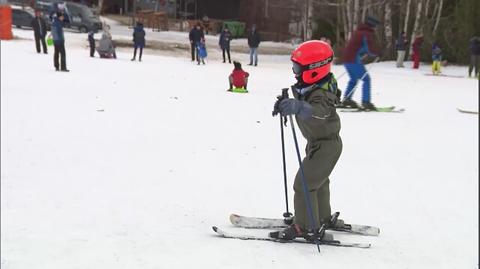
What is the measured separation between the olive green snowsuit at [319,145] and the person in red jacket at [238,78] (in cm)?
46

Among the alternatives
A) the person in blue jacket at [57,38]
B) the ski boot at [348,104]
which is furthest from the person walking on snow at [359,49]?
the person in blue jacket at [57,38]

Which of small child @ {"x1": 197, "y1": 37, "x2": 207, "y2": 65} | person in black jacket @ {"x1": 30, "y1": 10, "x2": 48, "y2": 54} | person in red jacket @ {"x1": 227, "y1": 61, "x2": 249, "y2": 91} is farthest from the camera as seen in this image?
person in black jacket @ {"x1": 30, "y1": 10, "x2": 48, "y2": 54}

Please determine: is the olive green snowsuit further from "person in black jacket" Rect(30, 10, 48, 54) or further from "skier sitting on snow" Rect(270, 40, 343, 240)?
"person in black jacket" Rect(30, 10, 48, 54)

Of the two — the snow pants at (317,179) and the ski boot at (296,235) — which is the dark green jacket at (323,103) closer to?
the snow pants at (317,179)

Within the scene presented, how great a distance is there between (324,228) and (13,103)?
341cm

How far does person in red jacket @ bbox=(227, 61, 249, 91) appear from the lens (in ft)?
6.53

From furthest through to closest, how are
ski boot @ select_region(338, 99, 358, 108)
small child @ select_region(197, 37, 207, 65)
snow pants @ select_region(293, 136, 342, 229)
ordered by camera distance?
1. small child @ select_region(197, 37, 207, 65)
2. snow pants @ select_region(293, 136, 342, 229)
3. ski boot @ select_region(338, 99, 358, 108)

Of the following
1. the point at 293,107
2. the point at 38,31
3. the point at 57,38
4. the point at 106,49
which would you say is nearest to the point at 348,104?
the point at 293,107

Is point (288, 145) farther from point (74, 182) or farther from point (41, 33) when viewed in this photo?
point (41, 33)

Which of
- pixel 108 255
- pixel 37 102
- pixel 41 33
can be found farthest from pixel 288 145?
pixel 41 33

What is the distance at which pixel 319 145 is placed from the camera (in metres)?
1.60

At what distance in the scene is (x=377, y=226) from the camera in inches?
80.8

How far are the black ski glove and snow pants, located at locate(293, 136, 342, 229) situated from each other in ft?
1.03

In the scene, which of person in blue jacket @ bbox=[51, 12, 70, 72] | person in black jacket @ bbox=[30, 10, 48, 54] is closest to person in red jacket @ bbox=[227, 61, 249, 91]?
person in blue jacket @ bbox=[51, 12, 70, 72]
